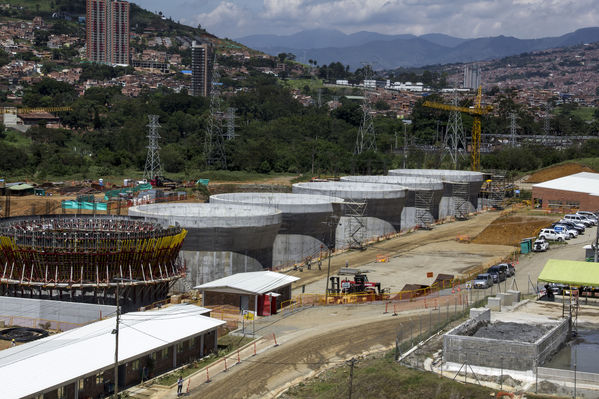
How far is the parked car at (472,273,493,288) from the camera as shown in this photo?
48625 millimetres

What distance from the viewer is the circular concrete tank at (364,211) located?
229ft

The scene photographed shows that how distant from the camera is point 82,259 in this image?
43.7m

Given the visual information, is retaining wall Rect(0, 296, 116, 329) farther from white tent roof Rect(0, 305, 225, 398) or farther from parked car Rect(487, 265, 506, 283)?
parked car Rect(487, 265, 506, 283)

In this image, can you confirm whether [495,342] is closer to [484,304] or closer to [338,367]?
[338,367]

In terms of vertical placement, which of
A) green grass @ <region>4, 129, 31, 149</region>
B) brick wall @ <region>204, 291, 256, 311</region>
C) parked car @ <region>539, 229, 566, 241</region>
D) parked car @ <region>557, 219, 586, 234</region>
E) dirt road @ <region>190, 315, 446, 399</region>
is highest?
green grass @ <region>4, 129, 31, 149</region>

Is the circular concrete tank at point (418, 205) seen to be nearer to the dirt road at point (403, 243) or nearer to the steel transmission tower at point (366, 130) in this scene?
the dirt road at point (403, 243)

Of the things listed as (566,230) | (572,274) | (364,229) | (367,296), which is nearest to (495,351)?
(572,274)

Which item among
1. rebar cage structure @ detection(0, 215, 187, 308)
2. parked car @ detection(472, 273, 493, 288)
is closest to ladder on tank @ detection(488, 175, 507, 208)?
parked car @ detection(472, 273, 493, 288)

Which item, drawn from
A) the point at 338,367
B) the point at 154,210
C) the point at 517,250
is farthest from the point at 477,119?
the point at 338,367

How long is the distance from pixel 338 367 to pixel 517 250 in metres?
32.0

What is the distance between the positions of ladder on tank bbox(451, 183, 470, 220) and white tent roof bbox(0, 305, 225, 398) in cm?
5231

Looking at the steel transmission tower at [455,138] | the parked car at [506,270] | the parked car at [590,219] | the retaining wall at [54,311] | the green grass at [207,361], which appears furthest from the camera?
the steel transmission tower at [455,138]

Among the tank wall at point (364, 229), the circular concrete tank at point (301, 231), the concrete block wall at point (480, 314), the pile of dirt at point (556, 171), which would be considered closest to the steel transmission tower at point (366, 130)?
the pile of dirt at point (556, 171)

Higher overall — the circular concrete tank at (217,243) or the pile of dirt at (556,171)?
the pile of dirt at (556,171)
